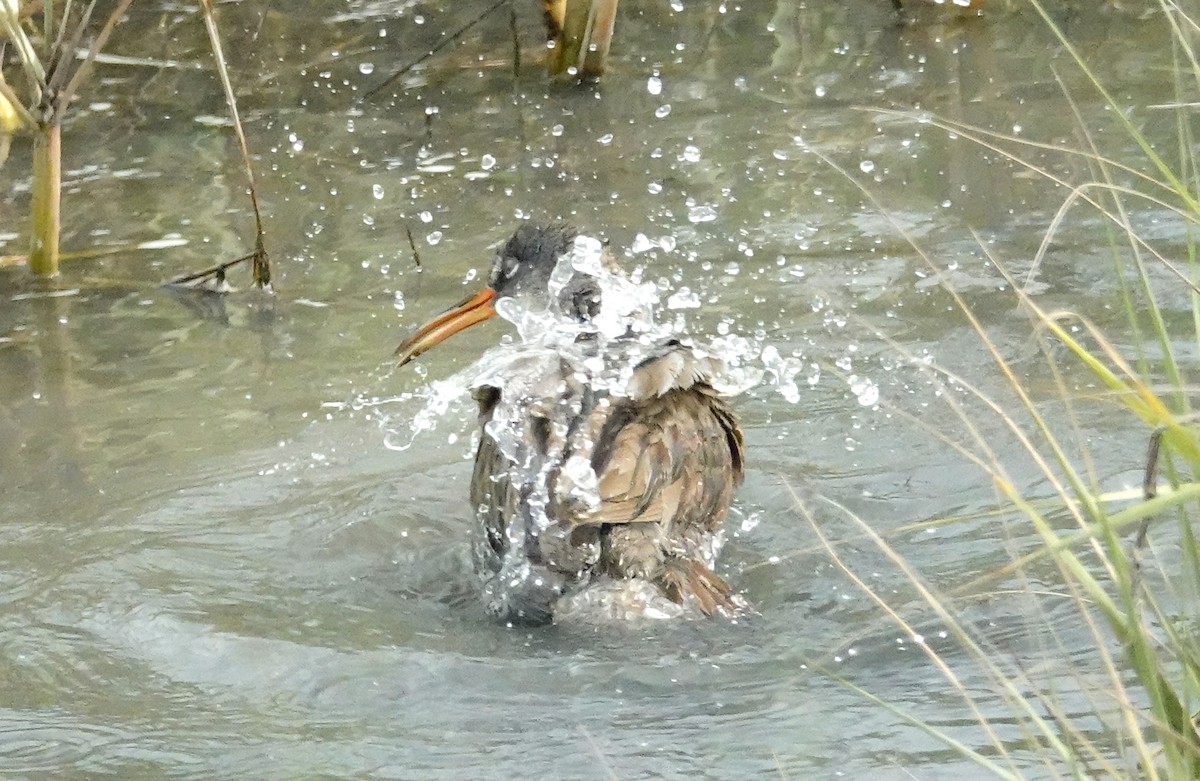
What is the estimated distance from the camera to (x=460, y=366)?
5.54m

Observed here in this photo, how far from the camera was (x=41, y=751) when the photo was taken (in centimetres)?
325

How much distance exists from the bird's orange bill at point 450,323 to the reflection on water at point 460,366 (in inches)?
15.1

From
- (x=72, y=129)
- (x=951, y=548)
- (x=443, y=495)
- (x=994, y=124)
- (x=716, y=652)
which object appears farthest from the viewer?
(x=72, y=129)

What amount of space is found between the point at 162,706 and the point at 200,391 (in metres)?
2.03

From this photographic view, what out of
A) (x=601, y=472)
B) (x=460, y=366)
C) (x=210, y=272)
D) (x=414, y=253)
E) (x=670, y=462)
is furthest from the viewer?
(x=414, y=253)

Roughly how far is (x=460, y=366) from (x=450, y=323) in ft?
2.37

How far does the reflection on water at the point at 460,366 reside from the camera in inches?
130

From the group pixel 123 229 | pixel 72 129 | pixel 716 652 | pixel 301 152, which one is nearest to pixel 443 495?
pixel 716 652

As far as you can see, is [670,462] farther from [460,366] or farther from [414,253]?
[414,253]

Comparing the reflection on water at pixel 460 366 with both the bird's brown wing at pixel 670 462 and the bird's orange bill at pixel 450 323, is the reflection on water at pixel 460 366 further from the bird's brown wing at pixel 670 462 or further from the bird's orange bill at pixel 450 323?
the bird's orange bill at pixel 450 323

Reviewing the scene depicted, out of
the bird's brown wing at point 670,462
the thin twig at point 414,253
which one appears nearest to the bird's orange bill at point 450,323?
the bird's brown wing at point 670,462

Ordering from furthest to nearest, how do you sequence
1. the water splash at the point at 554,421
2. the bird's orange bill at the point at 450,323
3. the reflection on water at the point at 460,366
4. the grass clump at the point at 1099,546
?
the bird's orange bill at the point at 450,323
the water splash at the point at 554,421
the reflection on water at the point at 460,366
the grass clump at the point at 1099,546

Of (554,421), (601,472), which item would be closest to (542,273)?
(554,421)

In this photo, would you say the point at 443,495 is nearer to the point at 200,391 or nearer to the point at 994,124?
the point at 200,391
